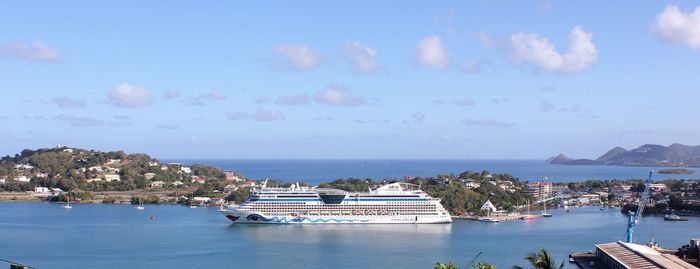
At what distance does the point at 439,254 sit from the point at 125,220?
59.4 feet

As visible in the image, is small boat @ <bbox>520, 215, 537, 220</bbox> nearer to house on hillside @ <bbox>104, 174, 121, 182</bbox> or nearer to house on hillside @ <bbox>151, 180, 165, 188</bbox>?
house on hillside @ <bbox>151, 180, 165, 188</bbox>

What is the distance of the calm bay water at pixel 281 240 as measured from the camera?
2419 cm

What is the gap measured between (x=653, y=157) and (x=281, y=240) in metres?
144

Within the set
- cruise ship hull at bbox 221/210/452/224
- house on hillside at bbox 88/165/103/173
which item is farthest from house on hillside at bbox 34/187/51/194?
cruise ship hull at bbox 221/210/452/224

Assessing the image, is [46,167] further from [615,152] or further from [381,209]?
[615,152]

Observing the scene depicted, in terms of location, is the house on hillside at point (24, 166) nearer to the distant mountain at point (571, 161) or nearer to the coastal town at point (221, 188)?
the coastal town at point (221, 188)

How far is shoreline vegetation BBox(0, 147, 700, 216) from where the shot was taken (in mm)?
45812

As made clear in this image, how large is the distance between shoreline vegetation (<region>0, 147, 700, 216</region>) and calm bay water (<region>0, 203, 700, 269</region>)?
5.63m

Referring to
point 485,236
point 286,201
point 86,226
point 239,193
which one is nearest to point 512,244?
point 485,236

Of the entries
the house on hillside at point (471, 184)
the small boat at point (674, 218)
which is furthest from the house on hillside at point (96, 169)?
the small boat at point (674, 218)

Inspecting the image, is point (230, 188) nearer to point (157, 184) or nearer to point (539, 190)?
point (157, 184)

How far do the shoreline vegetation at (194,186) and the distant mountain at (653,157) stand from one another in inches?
3641

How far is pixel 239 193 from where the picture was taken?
50.2 meters

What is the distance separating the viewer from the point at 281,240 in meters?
29.6
